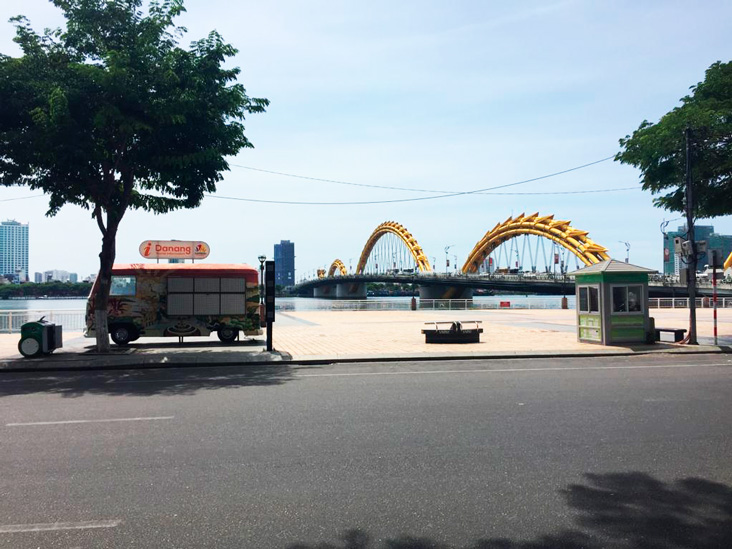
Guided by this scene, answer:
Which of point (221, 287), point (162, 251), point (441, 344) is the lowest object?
point (441, 344)

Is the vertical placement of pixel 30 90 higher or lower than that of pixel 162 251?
higher

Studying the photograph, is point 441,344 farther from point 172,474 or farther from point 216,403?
point 172,474

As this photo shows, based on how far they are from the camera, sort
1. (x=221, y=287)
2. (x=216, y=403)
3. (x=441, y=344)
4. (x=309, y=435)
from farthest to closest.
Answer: (x=221, y=287) < (x=441, y=344) < (x=216, y=403) < (x=309, y=435)

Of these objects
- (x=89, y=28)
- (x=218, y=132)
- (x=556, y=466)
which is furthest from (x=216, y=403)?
(x=89, y=28)

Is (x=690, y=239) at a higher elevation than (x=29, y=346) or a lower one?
higher

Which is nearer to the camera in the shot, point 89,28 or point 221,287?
point 89,28

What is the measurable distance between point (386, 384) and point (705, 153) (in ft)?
47.4

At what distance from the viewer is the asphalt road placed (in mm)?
4066

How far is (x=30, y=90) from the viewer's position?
14.4m

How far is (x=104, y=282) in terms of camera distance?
15.7 metres

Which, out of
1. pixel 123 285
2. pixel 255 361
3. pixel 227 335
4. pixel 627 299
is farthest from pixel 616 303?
pixel 123 285

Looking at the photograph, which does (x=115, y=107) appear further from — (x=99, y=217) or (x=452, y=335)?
(x=452, y=335)

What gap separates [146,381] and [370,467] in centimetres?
757

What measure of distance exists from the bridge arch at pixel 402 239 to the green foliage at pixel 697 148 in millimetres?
101052
